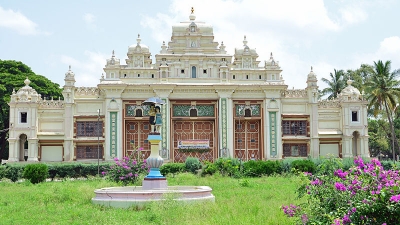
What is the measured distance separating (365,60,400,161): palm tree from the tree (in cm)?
3305

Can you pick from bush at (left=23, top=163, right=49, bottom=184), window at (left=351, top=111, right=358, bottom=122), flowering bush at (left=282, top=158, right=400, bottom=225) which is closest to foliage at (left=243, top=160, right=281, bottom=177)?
window at (left=351, top=111, right=358, bottom=122)

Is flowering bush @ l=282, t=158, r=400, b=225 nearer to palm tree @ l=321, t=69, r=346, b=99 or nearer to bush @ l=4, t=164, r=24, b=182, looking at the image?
bush @ l=4, t=164, r=24, b=182

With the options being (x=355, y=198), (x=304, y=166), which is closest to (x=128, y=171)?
(x=304, y=166)

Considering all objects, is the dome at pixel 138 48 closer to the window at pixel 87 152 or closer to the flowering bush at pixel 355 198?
the window at pixel 87 152

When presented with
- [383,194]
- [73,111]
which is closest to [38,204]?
[383,194]

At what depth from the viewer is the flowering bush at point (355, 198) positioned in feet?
28.9

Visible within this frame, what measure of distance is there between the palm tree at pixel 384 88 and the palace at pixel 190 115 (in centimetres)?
348

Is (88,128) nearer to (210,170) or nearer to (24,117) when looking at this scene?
(24,117)

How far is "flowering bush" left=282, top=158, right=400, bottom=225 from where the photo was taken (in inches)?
347

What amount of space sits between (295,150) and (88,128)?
18111 millimetres

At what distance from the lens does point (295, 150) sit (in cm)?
4456

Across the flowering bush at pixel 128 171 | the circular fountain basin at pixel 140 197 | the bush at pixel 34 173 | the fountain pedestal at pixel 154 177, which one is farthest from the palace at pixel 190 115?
the circular fountain basin at pixel 140 197

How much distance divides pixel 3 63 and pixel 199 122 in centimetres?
2392

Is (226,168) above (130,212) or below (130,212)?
above
